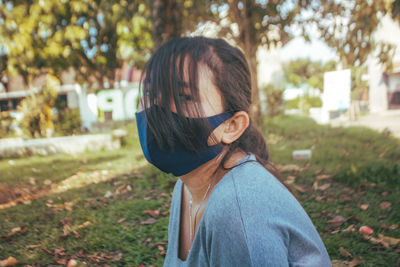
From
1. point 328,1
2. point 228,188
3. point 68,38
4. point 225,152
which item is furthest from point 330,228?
point 68,38

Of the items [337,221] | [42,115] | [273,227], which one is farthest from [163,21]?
[42,115]

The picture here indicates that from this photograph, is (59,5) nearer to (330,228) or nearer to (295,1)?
(295,1)

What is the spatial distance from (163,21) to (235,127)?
4.05 m

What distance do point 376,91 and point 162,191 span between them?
1719 centimetres

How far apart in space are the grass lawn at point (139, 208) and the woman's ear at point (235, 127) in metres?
1.51

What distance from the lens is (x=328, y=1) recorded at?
7871 mm

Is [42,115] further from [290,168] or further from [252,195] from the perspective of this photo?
[252,195]

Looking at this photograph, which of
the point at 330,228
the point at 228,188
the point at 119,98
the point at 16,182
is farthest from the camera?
the point at 119,98

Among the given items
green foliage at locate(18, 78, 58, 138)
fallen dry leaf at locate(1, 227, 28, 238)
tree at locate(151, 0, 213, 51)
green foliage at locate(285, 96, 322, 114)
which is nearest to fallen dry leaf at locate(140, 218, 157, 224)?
fallen dry leaf at locate(1, 227, 28, 238)

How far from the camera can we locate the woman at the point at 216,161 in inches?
39.3

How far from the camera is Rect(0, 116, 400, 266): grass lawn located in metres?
2.59

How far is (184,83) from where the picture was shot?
4.02ft

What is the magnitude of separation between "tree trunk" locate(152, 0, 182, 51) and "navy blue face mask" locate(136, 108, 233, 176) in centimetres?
386

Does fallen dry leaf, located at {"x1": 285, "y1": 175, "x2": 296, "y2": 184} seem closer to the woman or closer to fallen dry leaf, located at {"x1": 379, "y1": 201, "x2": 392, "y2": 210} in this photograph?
fallen dry leaf, located at {"x1": 379, "y1": 201, "x2": 392, "y2": 210}
